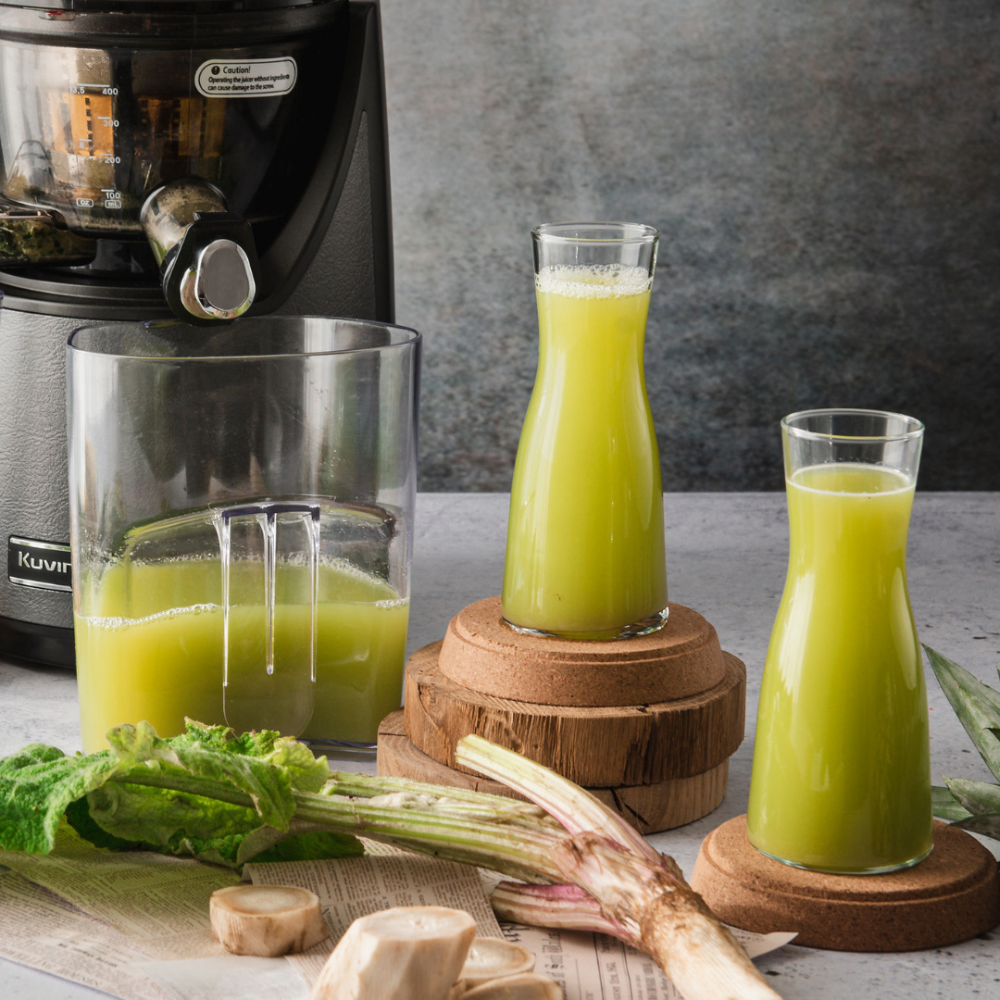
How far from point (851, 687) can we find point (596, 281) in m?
0.30

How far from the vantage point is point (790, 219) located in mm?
1929

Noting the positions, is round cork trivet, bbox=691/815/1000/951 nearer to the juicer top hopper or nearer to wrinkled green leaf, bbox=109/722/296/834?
wrinkled green leaf, bbox=109/722/296/834

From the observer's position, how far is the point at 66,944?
29.1 inches

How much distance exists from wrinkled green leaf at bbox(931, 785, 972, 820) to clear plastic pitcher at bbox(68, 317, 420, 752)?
1.25 feet

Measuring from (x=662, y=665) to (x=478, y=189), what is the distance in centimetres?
117

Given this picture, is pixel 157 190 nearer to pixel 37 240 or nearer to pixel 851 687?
pixel 37 240

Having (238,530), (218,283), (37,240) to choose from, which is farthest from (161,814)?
(37,240)

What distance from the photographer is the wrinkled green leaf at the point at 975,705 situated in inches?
32.7

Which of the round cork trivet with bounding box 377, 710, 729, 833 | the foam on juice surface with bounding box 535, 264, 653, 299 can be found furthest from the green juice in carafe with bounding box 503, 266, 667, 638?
Result: the round cork trivet with bounding box 377, 710, 729, 833

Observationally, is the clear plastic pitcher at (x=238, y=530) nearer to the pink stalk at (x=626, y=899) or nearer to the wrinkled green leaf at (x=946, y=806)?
the pink stalk at (x=626, y=899)

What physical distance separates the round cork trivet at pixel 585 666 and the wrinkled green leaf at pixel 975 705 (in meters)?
0.15

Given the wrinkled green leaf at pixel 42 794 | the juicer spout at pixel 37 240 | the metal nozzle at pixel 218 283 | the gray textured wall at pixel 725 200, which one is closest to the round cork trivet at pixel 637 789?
the wrinkled green leaf at pixel 42 794

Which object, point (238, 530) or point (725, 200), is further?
point (725, 200)

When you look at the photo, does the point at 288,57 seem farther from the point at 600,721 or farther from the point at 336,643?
the point at 600,721
